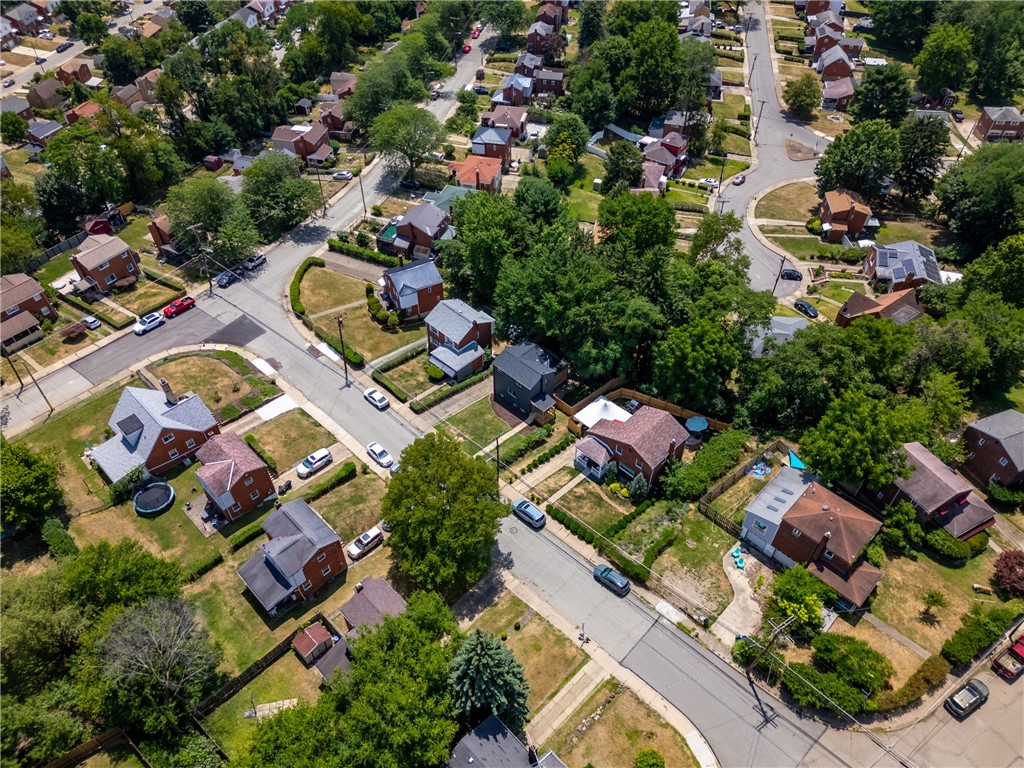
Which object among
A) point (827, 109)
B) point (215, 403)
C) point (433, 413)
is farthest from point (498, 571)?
point (827, 109)

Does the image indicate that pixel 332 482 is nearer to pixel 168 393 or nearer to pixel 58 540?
pixel 168 393

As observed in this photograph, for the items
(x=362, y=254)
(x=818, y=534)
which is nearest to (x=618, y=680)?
(x=818, y=534)

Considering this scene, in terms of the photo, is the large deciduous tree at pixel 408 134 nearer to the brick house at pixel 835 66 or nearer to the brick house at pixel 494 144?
the brick house at pixel 494 144

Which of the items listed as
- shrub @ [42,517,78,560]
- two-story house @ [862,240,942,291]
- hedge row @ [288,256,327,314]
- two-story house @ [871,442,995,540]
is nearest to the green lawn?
hedge row @ [288,256,327,314]

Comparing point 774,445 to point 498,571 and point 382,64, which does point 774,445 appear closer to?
point 498,571

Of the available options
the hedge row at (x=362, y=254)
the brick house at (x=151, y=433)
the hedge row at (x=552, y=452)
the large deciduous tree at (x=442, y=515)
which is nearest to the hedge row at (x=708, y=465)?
the hedge row at (x=552, y=452)

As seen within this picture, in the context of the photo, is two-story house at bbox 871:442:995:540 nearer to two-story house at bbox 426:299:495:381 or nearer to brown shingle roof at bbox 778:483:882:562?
brown shingle roof at bbox 778:483:882:562

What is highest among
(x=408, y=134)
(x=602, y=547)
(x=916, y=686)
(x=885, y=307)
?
(x=408, y=134)
